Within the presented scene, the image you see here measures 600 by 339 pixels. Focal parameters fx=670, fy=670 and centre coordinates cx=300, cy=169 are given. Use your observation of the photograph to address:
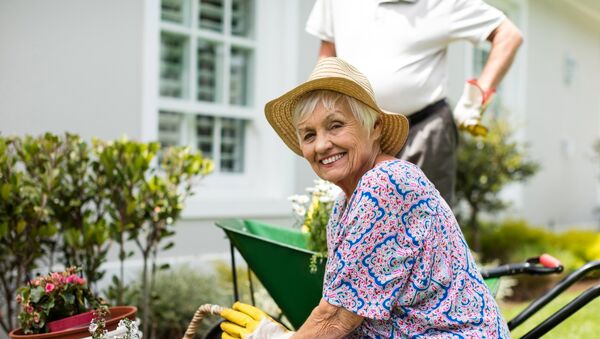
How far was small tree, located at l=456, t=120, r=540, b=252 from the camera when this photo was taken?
6.41m

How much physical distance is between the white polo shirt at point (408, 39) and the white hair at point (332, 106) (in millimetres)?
824

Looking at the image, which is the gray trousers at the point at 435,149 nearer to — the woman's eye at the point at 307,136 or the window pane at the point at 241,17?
the woman's eye at the point at 307,136

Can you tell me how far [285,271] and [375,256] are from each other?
0.65 metres

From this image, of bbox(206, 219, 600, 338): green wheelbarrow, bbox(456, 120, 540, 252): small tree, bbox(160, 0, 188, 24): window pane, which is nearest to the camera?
bbox(206, 219, 600, 338): green wheelbarrow

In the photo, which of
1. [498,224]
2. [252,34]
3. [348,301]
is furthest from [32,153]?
[498,224]

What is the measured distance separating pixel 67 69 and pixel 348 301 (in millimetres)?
3170

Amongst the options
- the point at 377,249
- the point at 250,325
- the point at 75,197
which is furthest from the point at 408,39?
the point at 75,197

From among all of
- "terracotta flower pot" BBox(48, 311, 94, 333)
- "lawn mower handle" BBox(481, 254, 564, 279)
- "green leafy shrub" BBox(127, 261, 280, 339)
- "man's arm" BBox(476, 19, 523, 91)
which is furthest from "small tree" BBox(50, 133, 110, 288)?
"man's arm" BBox(476, 19, 523, 91)

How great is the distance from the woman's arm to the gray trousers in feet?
3.55

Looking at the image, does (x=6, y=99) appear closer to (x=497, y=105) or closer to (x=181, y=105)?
(x=181, y=105)

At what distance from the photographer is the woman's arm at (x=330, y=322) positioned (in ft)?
5.31

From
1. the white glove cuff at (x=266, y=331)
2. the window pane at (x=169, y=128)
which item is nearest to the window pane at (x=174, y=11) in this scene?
the window pane at (x=169, y=128)

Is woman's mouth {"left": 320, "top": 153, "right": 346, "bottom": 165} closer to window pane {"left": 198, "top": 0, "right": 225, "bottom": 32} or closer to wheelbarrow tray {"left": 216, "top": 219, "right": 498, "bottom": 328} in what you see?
wheelbarrow tray {"left": 216, "top": 219, "right": 498, "bottom": 328}

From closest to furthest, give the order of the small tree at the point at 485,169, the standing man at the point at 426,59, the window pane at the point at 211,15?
the standing man at the point at 426,59, the window pane at the point at 211,15, the small tree at the point at 485,169
